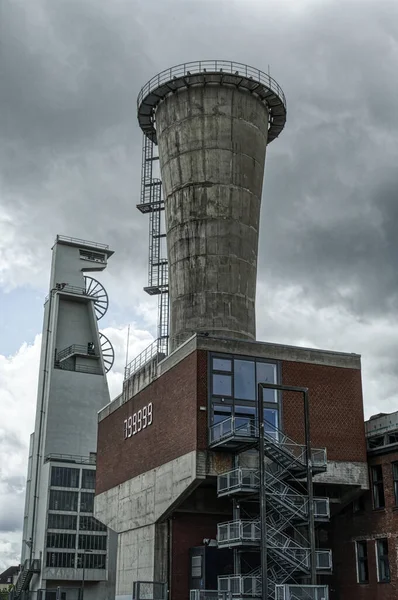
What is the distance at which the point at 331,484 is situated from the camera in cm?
3462

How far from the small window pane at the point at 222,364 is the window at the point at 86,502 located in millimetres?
40800

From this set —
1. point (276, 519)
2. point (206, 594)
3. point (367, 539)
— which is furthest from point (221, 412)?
point (367, 539)

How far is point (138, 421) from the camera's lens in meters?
41.0

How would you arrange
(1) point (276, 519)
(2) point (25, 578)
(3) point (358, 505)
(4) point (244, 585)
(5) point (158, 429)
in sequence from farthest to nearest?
(2) point (25, 578), (5) point (158, 429), (3) point (358, 505), (1) point (276, 519), (4) point (244, 585)

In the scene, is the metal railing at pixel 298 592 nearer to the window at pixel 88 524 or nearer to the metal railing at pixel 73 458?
the window at pixel 88 524

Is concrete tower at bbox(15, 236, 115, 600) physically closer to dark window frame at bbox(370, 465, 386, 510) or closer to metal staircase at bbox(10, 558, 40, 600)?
metal staircase at bbox(10, 558, 40, 600)

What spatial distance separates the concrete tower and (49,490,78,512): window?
9 cm

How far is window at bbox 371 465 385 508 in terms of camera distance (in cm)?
3453

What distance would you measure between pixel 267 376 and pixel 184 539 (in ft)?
28.5

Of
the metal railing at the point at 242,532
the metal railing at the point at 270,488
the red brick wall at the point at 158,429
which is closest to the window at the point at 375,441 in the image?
the metal railing at the point at 270,488

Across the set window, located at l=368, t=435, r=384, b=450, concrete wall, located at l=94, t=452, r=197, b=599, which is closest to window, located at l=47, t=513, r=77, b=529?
concrete wall, located at l=94, t=452, r=197, b=599

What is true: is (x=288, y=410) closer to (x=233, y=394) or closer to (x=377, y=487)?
(x=233, y=394)

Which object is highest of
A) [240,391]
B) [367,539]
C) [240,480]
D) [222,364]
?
[222,364]

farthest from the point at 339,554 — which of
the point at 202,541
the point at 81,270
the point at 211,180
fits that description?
the point at 81,270
